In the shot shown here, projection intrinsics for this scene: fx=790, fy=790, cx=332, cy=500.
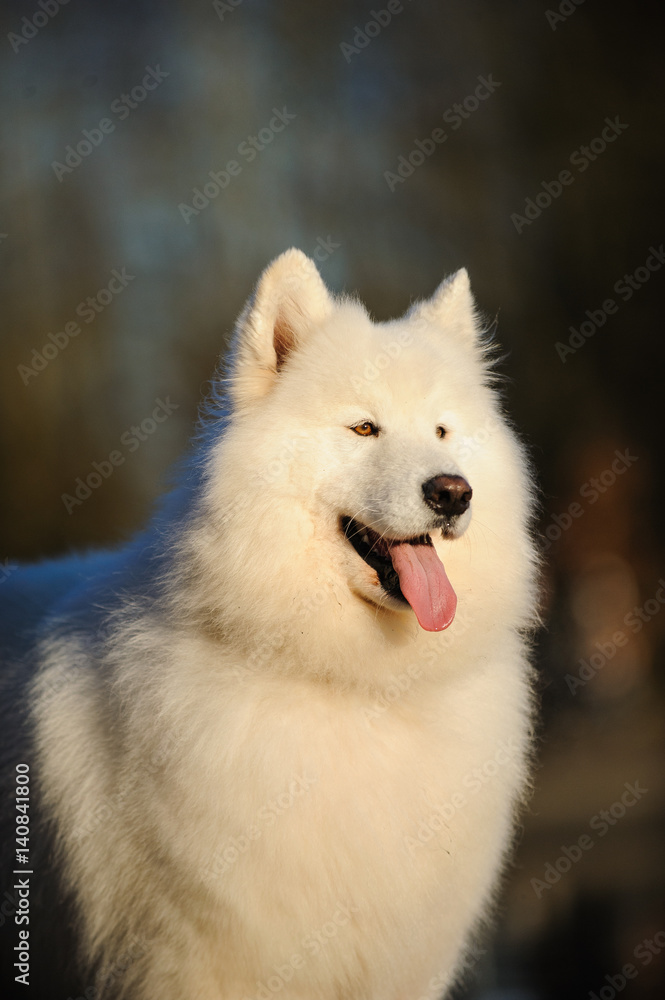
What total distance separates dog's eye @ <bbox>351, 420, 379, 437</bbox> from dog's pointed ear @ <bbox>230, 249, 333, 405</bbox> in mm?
373

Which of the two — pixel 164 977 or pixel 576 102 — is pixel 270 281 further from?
pixel 576 102

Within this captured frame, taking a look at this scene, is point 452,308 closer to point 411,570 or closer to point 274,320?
point 274,320

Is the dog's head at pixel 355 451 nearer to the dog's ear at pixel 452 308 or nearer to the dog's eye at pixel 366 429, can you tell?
the dog's eye at pixel 366 429

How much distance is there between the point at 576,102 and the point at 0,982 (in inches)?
433

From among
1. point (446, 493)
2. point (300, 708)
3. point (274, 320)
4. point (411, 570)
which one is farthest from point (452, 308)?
point (300, 708)

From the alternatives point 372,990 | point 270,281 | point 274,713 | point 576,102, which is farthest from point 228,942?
point 576,102

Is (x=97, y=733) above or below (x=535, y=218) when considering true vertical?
below

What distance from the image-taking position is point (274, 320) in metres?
2.88

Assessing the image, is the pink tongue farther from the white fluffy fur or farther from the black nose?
the black nose

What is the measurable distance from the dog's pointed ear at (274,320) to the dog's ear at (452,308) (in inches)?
24.0

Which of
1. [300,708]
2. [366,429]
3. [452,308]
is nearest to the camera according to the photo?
[300,708]

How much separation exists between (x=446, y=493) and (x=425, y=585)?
34 cm

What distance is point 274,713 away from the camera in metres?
2.64

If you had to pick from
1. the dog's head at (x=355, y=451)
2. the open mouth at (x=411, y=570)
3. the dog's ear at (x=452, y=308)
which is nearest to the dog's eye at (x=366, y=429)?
the dog's head at (x=355, y=451)
